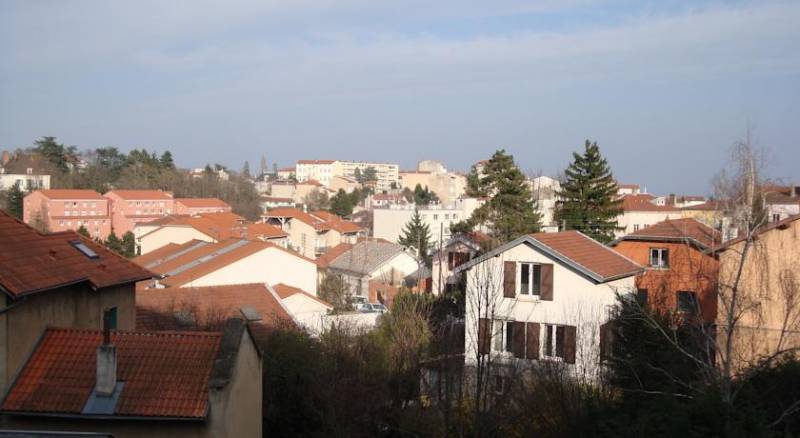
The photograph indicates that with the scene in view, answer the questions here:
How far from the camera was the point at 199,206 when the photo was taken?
9006cm

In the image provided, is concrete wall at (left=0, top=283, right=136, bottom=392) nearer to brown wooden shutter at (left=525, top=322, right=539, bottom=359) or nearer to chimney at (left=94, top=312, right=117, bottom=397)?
chimney at (left=94, top=312, right=117, bottom=397)

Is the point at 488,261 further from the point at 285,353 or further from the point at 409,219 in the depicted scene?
the point at 409,219

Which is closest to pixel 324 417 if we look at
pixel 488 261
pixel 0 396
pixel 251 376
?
pixel 251 376

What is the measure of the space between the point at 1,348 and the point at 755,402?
12426 mm

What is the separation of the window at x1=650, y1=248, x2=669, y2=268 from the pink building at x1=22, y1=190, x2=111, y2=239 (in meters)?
64.3

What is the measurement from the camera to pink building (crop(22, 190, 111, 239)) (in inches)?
3078

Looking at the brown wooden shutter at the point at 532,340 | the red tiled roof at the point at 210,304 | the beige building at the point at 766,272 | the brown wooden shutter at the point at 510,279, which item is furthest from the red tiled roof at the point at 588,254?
the red tiled roof at the point at 210,304

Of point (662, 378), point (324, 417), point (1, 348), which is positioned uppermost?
point (1, 348)

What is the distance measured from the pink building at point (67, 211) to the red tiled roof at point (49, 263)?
64874mm

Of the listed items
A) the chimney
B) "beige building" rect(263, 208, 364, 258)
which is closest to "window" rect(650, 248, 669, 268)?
the chimney

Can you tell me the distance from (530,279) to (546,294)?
82cm

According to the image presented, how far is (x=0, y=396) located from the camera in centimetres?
1159

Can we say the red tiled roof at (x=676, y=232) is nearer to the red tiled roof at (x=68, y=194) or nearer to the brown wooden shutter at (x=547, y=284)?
the brown wooden shutter at (x=547, y=284)

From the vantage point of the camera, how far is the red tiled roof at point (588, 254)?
24.1 m
